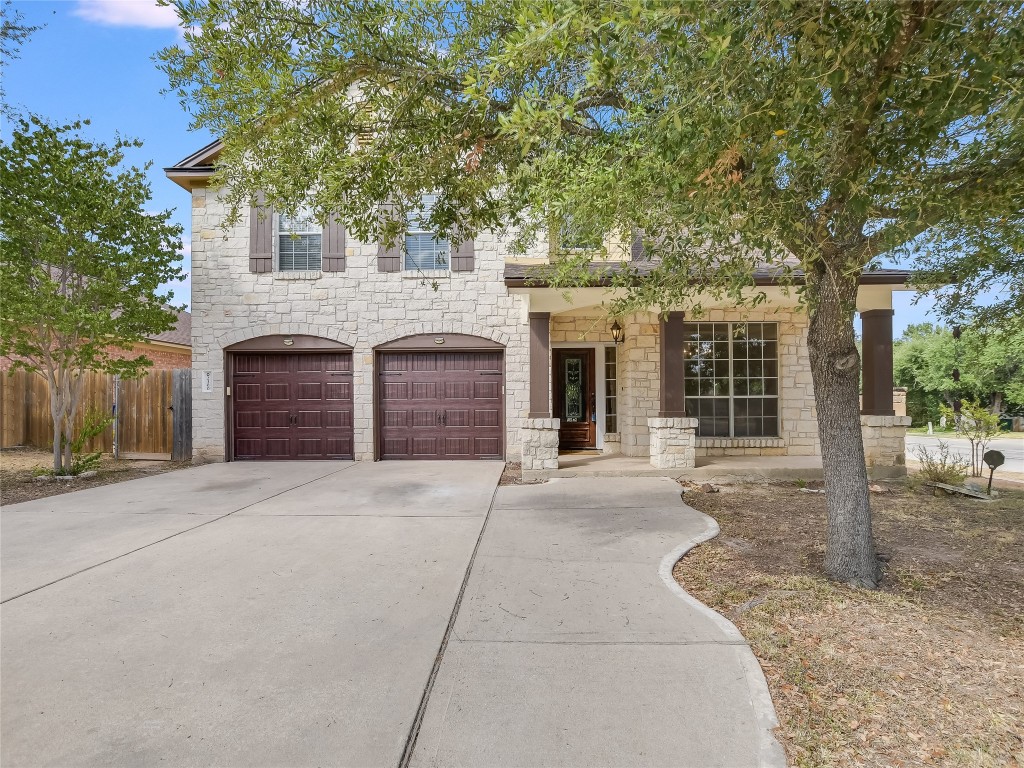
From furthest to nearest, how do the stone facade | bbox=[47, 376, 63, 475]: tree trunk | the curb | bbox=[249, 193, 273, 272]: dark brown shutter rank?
bbox=[249, 193, 273, 272]: dark brown shutter → the stone facade → bbox=[47, 376, 63, 475]: tree trunk → the curb

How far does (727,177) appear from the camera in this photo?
3.20m

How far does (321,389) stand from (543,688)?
8729 millimetres

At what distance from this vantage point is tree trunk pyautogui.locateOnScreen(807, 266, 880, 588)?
3785 millimetres

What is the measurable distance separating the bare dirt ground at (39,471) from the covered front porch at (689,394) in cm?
674

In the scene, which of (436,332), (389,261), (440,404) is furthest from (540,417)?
(389,261)

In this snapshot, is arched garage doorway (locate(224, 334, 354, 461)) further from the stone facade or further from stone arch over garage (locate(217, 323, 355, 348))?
the stone facade

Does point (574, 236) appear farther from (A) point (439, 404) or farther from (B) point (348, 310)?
(B) point (348, 310)

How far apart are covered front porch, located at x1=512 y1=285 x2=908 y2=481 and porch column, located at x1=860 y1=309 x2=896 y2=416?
0.02m

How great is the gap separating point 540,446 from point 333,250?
5.61m

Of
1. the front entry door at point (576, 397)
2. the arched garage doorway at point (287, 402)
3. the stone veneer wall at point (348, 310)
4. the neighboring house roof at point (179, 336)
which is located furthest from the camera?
the neighboring house roof at point (179, 336)

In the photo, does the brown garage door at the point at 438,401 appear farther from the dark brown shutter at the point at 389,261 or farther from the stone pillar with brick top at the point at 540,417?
the stone pillar with brick top at the point at 540,417

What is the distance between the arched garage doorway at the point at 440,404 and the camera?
1009 cm

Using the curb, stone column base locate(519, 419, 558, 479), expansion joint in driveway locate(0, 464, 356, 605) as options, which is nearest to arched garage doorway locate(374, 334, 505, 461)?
stone column base locate(519, 419, 558, 479)

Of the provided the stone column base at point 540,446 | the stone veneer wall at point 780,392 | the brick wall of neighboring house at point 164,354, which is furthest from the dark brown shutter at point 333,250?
the brick wall of neighboring house at point 164,354
